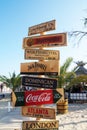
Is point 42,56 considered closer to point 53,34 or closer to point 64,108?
point 53,34

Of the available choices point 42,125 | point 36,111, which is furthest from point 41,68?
point 42,125

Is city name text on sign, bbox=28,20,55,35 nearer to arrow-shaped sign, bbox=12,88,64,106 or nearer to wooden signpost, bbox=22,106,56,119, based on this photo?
arrow-shaped sign, bbox=12,88,64,106

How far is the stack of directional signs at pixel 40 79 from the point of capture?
6.29 metres

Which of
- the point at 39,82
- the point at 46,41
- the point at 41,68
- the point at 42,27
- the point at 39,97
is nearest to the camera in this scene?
the point at 39,97

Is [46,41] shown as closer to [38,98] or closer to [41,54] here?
[41,54]

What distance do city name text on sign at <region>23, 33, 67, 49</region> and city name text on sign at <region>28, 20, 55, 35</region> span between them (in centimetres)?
17

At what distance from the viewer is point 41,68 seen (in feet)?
21.8

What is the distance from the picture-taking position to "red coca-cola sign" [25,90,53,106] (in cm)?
627

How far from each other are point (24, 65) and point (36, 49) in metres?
0.46

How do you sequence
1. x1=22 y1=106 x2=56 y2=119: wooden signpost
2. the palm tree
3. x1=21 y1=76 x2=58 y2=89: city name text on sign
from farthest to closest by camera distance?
the palm tree < x1=21 y1=76 x2=58 y2=89: city name text on sign < x1=22 y1=106 x2=56 y2=119: wooden signpost

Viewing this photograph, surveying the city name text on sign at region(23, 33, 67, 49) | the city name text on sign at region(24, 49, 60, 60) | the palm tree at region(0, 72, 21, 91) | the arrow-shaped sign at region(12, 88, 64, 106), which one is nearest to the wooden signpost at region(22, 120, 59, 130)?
the arrow-shaped sign at region(12, 88, 64, 106)

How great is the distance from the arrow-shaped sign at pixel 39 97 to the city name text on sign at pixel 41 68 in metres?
0.45

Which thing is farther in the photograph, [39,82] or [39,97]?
[39,82]

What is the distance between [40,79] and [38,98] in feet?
1.50
